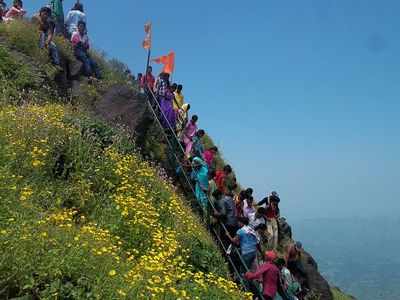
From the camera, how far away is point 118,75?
21.3 metres

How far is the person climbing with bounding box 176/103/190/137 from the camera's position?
18039 millimetres

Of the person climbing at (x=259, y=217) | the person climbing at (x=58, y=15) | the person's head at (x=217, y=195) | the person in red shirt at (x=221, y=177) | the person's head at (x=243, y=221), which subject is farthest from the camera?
the person climbing at (x=58, y=15)

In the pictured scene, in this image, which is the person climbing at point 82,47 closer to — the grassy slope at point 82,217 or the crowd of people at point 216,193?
the crowd of people at point 216,193

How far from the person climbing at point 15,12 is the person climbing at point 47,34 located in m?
1.93

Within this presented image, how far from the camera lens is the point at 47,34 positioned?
54.6 ft

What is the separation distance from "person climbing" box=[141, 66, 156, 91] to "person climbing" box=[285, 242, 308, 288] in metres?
7.03

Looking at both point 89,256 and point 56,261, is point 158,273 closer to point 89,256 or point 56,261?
point 89,256

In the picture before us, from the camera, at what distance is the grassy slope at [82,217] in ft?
20.4

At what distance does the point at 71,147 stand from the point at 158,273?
4158mm

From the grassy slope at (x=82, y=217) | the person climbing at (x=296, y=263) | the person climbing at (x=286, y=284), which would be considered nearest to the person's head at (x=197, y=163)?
the grassy slope at (x=82, y=217)

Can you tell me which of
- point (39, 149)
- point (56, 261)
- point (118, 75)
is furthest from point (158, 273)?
point (118, 75)

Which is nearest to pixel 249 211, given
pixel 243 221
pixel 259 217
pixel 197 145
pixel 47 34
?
pixel 259 217

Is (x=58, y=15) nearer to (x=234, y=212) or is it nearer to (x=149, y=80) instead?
(x=149, y=80)

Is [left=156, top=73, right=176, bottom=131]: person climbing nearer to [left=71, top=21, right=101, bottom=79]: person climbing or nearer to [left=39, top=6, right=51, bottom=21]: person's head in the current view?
[left=71, top=21, right=101, bottom=79]: person climbing
